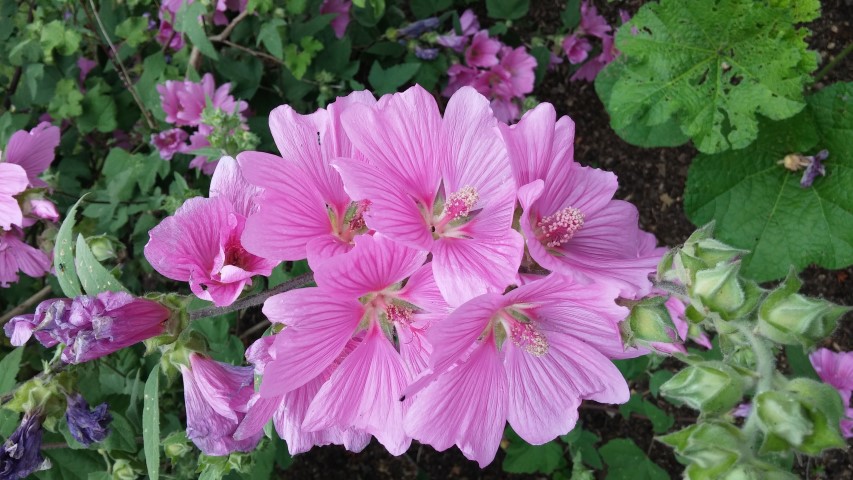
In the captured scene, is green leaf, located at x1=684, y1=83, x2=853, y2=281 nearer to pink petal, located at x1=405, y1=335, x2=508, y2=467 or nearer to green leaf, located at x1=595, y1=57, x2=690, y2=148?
green leaf, located at x1=595, y1=57, x2=690, y2=148

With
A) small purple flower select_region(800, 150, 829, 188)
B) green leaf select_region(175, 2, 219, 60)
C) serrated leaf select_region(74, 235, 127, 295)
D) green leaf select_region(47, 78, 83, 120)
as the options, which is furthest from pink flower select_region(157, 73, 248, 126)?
small purple flower select_region(800, 150, 829, 188)

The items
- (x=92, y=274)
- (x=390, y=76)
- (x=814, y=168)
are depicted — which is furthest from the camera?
(x=814, y=168)

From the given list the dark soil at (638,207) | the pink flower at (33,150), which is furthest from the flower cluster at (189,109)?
the dark soil at (638,207)

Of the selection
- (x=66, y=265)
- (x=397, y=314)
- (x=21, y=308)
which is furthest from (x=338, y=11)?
(x=397, y=314)

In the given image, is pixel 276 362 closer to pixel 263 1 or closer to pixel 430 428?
pixel 430 428

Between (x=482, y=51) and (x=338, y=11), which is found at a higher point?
(x=338, y=11)

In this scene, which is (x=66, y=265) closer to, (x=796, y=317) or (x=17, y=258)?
(x=17, y=258)

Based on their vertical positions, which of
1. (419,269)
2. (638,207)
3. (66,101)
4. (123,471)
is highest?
(419,269)
